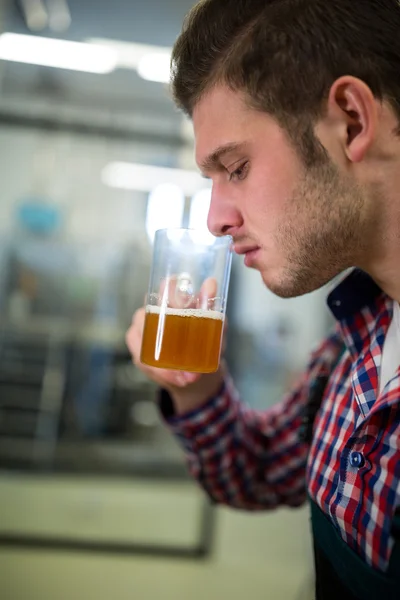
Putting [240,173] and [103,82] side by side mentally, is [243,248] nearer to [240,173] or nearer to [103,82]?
[240,173]

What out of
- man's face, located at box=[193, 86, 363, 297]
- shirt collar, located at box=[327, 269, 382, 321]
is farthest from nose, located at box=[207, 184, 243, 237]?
shirt collar, located at box=[327, 269, 382, 321]

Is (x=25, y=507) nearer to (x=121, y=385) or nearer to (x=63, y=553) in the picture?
(x=63, y=553)

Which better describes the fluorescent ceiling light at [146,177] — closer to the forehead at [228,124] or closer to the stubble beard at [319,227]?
the forehead at [228,124]

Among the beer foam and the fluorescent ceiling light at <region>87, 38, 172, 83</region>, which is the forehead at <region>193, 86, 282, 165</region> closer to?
the beer foam

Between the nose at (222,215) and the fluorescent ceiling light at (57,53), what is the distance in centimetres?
154

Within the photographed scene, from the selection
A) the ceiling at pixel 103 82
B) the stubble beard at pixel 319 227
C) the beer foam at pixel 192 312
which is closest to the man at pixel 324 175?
the stubble beard at pixel 319 227

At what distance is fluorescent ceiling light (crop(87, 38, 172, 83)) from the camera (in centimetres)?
215

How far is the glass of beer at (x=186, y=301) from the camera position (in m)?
0.86

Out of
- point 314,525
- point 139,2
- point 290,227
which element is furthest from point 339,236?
point 139,2

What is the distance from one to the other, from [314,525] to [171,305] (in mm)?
430

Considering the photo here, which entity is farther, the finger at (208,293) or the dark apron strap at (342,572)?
the finger at (208,293)

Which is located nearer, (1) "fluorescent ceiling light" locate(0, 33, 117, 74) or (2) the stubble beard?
(2) the stubble beard

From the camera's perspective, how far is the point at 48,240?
2.33 metres

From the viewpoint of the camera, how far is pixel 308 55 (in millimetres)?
836
